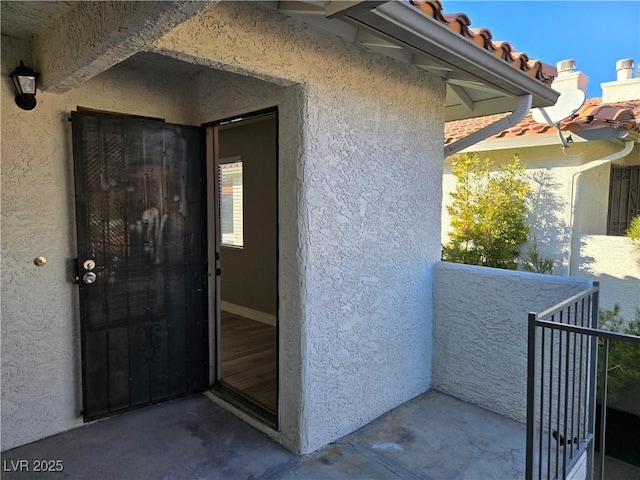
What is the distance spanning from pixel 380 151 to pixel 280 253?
1777 millimetres

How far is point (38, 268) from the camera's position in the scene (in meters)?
4.23

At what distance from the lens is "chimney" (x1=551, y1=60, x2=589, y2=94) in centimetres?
941

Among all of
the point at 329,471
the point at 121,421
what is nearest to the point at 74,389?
the point at 121,421

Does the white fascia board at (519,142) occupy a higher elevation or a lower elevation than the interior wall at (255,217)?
higher

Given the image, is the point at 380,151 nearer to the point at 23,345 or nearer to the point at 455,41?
the point at 455,41

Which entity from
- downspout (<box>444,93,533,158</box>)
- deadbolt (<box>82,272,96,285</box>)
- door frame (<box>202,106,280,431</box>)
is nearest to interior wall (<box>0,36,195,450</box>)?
deadbolt (<box>82,272,96,285</box>)

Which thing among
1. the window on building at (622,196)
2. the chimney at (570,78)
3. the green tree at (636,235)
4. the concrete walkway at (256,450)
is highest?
the chimney at (570,78)

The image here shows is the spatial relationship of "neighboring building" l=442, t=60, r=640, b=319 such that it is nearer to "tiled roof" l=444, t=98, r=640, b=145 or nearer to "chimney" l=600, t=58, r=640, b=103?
"tiled roof" l=444, t=98, r=640, b=145

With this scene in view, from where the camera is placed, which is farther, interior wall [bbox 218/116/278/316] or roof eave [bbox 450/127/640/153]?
interior wall [bbox 218/116/278/316]

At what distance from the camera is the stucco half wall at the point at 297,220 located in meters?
3.99

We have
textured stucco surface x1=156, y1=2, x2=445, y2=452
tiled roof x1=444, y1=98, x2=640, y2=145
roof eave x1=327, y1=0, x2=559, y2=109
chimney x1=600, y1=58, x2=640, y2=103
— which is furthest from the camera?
chimney x1=600, y1=58, x2=640, y2=103

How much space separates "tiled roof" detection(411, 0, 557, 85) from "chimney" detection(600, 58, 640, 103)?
7.31 meters

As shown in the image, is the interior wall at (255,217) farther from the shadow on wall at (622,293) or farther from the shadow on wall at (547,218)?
the shadow on wall at (622,293)

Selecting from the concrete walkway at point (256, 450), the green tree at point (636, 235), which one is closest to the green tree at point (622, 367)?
the concrete walkway at point (256, 450)
